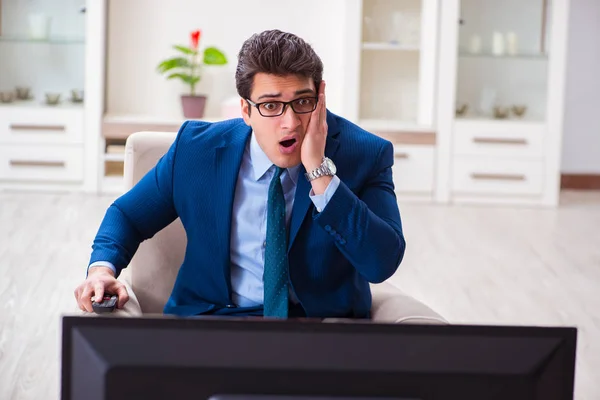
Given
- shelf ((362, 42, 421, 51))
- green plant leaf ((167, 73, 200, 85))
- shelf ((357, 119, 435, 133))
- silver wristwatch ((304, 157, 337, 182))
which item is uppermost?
shelf ((362, 42, 421, 51))

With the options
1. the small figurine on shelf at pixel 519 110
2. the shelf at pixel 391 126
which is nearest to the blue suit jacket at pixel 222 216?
the shelf at pixel 391 126

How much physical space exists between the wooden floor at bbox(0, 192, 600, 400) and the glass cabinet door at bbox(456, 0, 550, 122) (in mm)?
682

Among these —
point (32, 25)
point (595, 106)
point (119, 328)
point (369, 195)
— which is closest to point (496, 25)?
point (595, 106)

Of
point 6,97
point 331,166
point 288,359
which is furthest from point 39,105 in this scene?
point 288,359

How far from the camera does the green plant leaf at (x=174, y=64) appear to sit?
594 centimetres

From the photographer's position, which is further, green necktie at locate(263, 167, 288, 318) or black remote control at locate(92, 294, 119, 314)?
green necktie at locate(263, 167, 288, 318)

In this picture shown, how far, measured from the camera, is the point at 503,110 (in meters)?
6.17

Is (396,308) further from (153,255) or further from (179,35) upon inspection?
(179,35)

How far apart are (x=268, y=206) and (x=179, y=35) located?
15.2ft

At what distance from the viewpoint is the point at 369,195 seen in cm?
183

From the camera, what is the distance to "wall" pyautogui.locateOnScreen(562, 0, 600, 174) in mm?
6715

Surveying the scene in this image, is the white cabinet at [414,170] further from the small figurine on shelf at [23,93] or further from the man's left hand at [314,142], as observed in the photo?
the man's left hand at [314,142]

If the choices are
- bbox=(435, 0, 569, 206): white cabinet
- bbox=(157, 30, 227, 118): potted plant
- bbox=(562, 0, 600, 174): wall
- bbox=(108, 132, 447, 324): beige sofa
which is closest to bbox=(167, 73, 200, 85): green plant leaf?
Result: bbox=(157, 30, 227, 118): potted plant

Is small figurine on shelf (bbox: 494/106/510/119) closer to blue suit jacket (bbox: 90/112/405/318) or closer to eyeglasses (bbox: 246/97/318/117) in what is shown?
blue suit jacket (bbox: 90/112/405/318)
